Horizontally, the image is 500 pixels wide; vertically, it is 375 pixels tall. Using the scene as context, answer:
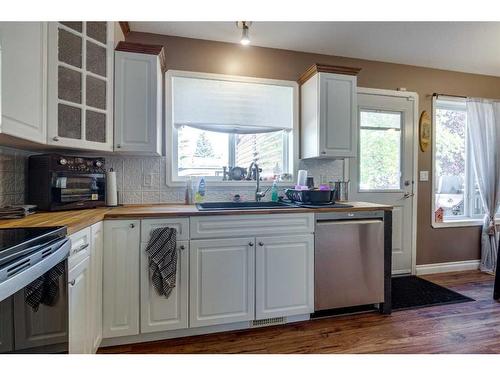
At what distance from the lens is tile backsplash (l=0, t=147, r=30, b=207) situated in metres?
1.71

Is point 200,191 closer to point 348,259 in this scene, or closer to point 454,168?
point 348,259

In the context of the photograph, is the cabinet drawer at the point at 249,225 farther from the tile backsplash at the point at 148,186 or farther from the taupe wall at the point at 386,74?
the taupe wall at the point at 386,74

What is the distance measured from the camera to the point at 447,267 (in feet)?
11.2

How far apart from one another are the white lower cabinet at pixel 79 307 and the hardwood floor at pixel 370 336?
1.47 ft

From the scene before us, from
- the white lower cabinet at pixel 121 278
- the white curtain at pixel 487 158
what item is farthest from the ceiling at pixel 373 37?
the white lower cabinet at pixel 121 278

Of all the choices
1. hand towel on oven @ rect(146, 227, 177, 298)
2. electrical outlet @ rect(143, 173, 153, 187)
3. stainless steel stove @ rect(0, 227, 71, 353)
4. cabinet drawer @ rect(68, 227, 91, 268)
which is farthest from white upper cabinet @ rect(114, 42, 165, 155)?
stainless steel stove @ rect(0, 227, 71, 353)

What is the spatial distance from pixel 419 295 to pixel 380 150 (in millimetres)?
1557

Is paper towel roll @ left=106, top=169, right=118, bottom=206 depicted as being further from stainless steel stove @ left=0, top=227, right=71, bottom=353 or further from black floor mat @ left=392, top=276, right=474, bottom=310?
black floor mat @ left=392, top=276, right=474, bottom=310

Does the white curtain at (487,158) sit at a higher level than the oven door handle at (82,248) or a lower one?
higher

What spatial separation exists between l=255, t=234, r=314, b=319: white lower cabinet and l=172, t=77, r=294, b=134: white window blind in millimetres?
1247

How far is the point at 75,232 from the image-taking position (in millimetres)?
1364

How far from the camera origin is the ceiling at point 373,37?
8.00 feet
